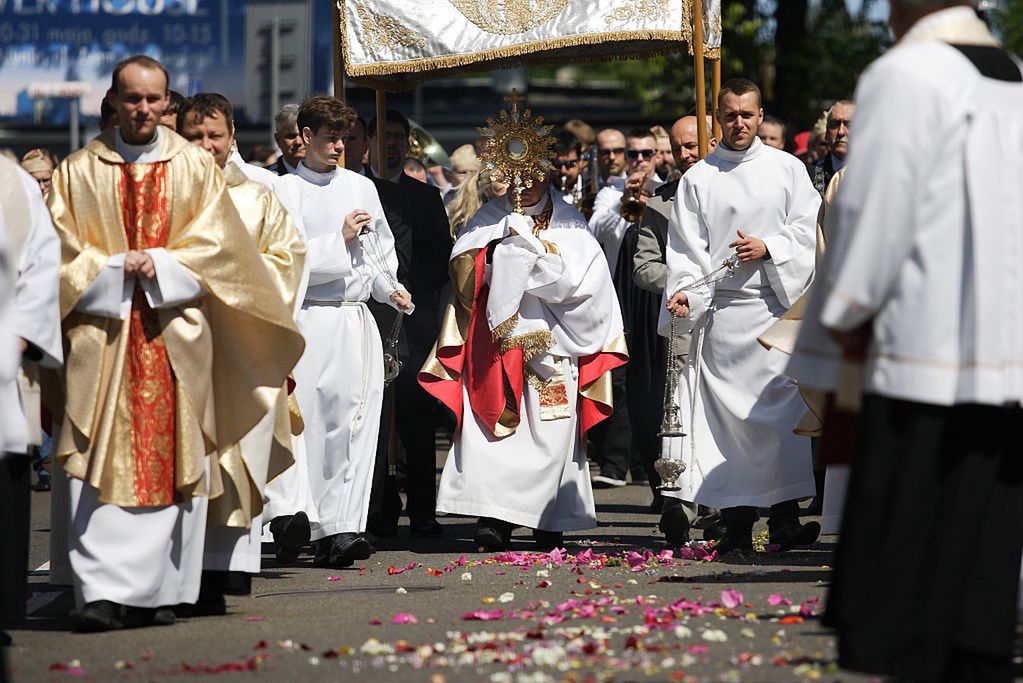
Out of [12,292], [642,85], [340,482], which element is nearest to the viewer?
[12,292]

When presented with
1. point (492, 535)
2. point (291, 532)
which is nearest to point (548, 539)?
point (492, 535)

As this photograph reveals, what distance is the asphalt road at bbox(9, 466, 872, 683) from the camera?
583 cm

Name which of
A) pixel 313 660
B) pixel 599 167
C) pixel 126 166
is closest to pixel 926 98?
pixel 313 660

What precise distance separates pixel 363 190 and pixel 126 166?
2.30 metres

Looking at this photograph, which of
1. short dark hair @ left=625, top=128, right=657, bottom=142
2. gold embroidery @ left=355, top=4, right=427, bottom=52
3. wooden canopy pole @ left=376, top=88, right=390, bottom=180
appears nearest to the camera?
gold embroidery @ left=355, top=4, right=427, bottom=52

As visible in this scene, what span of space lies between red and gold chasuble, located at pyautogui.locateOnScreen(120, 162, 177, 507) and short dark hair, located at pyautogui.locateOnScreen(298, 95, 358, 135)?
6.37 ft

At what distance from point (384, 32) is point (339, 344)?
2.20 meters

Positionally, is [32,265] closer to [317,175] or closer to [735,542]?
[317,175]

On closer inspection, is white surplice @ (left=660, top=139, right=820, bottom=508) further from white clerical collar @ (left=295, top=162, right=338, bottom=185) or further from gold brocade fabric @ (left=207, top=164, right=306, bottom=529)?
gold brocade fabric @ (left=207, top=164, right=306, bottom=529)

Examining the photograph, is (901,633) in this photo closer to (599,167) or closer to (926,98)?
(926,98)

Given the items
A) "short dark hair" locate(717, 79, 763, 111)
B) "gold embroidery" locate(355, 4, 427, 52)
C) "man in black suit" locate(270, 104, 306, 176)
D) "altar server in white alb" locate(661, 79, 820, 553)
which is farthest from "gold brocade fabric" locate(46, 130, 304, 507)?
"gold embroidery" locate(355, 4, 427, 52)

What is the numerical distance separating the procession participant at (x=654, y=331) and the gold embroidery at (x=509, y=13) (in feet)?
3.54

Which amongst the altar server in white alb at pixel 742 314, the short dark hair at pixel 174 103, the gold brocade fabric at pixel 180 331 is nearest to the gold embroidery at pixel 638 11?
the altar server in white alb at pixel 742 314

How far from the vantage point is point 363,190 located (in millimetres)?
9164
